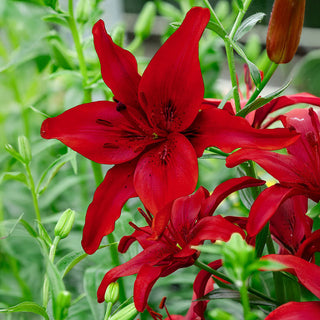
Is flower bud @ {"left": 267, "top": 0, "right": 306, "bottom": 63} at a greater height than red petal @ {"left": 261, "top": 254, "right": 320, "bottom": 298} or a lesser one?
greater

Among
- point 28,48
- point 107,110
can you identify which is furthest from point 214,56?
point 107,110

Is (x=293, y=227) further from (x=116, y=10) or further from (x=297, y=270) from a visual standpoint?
(x=116, y=10)

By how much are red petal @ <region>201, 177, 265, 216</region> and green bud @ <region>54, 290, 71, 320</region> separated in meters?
0.11

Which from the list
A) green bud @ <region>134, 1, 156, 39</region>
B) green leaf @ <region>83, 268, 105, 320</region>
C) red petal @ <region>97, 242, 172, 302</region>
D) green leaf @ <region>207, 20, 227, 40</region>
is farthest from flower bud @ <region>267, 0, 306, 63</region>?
green bud @ <region>134, 1, 156, 39</region>

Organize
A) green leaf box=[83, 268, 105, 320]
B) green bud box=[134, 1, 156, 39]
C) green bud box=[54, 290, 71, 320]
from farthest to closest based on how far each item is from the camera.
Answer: green bud box=[134, 1, 156, 39], green leaf box=[83, 268, 105, 320], green bud box=[54, 290, 71, 320]

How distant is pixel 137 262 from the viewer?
330 mm

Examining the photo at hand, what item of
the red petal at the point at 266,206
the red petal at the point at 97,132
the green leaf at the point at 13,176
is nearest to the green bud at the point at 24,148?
the green leaf at the point at 13,176

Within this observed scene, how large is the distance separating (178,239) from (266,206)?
7cm

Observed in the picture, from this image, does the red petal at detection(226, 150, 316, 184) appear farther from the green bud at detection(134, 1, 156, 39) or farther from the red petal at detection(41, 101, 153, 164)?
the green bud at detection(134, 1, 156, 39)

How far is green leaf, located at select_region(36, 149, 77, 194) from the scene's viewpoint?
0.42 meters

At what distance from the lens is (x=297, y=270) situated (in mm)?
283

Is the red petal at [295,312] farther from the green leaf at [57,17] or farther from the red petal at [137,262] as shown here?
the green leaf at [57,17]

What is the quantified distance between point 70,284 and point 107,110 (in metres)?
0.45

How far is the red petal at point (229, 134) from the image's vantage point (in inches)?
11.3
